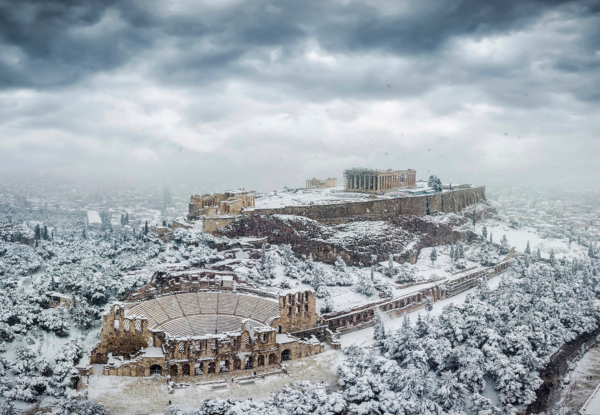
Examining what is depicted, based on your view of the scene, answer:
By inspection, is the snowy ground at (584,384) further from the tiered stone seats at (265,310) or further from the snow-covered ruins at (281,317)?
the tiered stone seats at (265,310)

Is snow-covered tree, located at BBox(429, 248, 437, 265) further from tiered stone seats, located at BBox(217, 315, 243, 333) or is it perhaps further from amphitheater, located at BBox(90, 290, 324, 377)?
tiered stone seats, located at BBox(217, 315, 243, 333)

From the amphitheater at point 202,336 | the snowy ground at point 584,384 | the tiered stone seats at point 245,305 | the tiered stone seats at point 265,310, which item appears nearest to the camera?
the snowy ground at point 584,384

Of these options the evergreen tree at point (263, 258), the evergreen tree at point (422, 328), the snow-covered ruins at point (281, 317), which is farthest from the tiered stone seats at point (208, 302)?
the evergreen tree at point (422, 328)

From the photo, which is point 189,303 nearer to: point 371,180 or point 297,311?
point 297,311

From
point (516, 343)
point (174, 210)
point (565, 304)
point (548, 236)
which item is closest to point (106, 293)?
point (516, 343)

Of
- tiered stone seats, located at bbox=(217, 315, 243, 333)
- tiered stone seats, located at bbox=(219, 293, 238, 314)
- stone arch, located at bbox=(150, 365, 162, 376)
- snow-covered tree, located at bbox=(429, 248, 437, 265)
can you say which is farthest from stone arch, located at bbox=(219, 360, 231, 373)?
snow-covered tree, located at bbox=(429, 248, 437, 265)

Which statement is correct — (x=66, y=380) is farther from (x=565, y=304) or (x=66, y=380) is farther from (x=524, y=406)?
(x=565, y=304)
